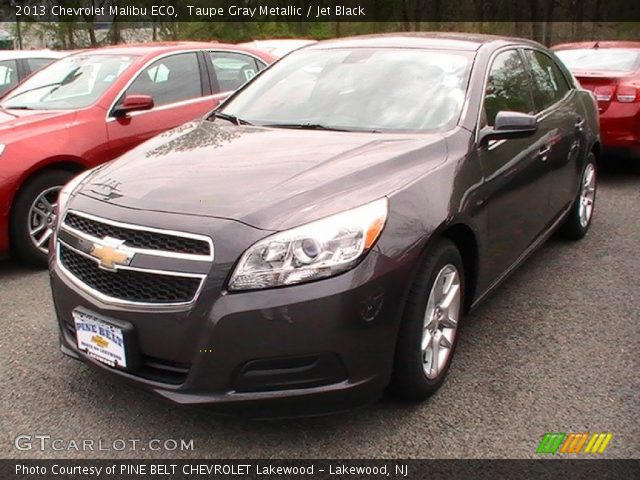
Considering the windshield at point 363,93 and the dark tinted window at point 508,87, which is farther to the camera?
the dark tinted window at point 508,87

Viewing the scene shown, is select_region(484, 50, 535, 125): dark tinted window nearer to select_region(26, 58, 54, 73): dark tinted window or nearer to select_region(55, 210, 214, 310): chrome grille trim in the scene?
select_region(55, 210, 214, 310): chrome grille trim

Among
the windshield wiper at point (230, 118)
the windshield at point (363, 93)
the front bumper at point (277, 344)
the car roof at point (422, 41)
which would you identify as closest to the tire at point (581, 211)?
the car roof at point (422, 41)

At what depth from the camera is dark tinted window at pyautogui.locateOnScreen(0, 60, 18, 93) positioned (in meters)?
7.94

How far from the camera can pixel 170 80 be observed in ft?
18.6

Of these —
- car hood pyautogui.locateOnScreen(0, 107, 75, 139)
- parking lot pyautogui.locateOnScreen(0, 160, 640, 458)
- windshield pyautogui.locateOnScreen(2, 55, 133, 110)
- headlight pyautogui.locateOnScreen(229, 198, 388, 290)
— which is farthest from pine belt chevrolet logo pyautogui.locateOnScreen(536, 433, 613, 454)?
windshield pyautogui.locateOnScreen(2, 55, 133, 110)

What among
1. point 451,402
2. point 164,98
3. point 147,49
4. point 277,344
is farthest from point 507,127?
point 147,49

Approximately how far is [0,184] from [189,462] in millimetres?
2747

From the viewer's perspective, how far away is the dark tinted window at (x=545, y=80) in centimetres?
414

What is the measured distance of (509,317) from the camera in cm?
368

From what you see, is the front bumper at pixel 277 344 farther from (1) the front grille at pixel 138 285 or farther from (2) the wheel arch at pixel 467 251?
(2) the wheel arch at pixel 467 251

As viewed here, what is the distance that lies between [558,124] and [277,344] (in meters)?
2.86

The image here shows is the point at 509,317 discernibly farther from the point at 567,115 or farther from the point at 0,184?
the point at 0,184

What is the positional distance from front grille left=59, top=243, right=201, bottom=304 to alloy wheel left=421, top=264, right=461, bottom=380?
99cm

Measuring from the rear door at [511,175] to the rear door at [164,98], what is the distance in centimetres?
283
